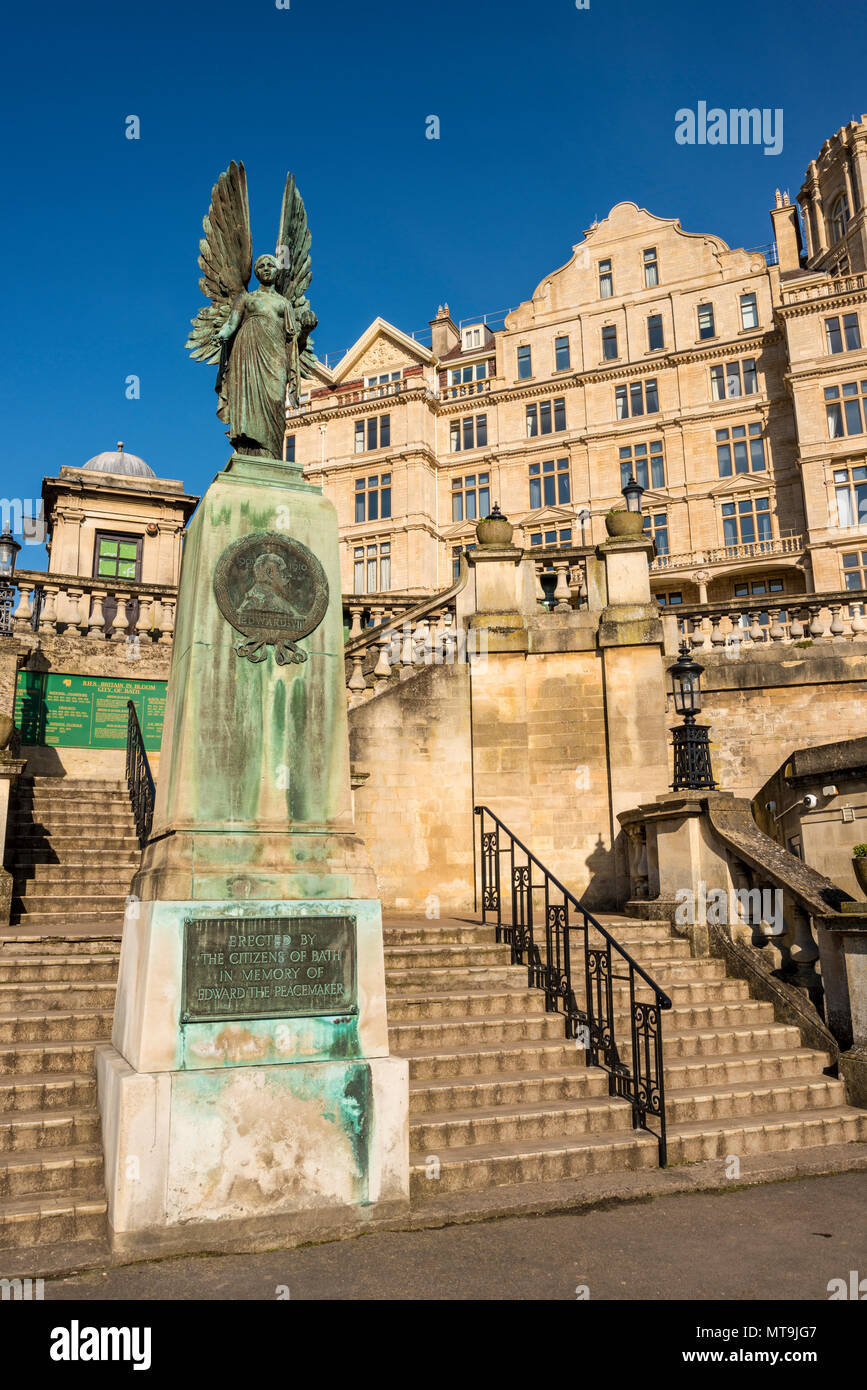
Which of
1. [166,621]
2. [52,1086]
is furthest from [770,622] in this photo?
[52,1086]

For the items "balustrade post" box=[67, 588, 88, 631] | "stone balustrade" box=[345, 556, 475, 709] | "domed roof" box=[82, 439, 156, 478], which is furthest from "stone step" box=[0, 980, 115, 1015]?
"domed roof" box=[82, 439, 156, 478]

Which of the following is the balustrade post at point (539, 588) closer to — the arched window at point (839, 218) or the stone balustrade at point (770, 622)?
the stone balustrade at point (770, 622)

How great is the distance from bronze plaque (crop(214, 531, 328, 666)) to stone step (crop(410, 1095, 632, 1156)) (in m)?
3.30

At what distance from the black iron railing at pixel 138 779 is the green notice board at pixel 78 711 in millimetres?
419

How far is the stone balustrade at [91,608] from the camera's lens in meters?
16.4

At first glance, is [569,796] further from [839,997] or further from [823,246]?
[823,246]

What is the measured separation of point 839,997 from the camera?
26.2ft

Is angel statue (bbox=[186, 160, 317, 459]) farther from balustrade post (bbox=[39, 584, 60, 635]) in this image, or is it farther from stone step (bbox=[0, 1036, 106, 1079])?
balustrade post (bbox=[39, 584, 60, 635])

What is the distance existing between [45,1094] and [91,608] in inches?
503

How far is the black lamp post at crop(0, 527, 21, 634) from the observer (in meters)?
15.2

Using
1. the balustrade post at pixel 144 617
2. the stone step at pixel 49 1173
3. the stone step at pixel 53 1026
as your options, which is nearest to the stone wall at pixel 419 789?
the stone step at pixel 53 1026

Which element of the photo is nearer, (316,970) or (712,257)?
(316,970)
